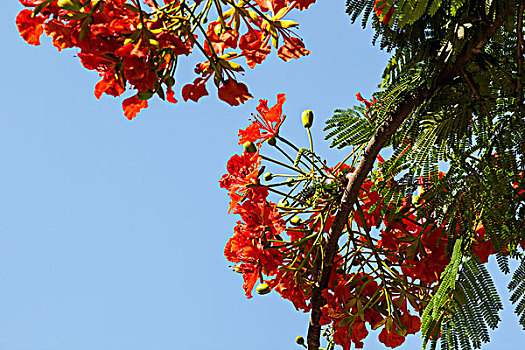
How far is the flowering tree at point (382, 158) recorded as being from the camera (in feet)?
5.32

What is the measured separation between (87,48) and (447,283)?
3.60ft

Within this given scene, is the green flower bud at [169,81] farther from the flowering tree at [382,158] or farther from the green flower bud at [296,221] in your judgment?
the green flower bud at [296,221]

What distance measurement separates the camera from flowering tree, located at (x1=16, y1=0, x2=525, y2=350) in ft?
5.32

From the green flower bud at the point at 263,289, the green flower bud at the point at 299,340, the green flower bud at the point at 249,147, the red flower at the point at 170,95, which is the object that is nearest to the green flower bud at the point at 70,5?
the red flower at the point at 170,95

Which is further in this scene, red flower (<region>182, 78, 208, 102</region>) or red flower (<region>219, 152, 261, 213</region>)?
red flower (<region>219, 152, 261, 213</region>)

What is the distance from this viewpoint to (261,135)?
7.39 ft

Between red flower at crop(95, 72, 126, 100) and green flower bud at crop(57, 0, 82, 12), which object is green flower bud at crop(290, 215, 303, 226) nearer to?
red flower at crop(95, 72, 126, 100)

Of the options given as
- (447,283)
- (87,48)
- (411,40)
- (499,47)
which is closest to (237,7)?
(87,48)

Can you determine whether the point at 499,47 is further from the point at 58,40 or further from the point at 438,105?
the point at 58,40

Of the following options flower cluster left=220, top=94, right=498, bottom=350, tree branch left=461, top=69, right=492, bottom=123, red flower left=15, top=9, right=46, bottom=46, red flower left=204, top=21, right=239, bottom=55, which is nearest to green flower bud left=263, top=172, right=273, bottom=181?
flower cluster left=220, top=94, right=498, bottom=350

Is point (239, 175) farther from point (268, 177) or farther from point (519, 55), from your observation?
point (519, 55)

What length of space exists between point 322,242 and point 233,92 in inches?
26.6

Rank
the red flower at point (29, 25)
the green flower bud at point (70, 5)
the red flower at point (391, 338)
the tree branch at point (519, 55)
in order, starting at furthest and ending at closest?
the red flower at point (391, 338)
the tree branch at point (519, 55)
the red flower at point (29, 25)
the green flower bud at point (70, 5)

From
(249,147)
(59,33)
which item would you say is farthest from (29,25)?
(249,147)
